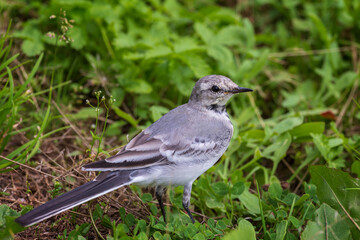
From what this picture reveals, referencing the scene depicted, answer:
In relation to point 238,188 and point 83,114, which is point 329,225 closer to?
point 238,188

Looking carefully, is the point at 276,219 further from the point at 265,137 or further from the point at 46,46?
the point at 46,46

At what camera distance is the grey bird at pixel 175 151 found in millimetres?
3615

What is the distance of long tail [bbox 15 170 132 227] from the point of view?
320 cm

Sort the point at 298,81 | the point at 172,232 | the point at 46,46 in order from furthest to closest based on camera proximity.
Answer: the point at 298,81 < the point at 46,46 < the point at 172,232

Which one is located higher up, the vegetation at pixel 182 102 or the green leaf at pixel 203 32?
the green leaf at pixel 203 32

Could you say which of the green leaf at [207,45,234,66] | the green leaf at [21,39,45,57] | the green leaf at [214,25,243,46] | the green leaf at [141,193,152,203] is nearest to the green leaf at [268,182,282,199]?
the green leaf at [141,193,152,203]

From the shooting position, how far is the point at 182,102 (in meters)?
6.02

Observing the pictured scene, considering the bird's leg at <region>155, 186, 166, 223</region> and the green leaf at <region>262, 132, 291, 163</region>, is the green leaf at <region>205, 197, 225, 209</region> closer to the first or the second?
the bird's leg at <region>155, 186, 166, 223</region>

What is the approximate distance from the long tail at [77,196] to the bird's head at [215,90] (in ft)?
3.79

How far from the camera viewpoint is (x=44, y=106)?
213 inches

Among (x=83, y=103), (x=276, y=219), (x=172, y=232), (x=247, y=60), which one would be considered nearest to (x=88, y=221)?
(x=172, y=232)

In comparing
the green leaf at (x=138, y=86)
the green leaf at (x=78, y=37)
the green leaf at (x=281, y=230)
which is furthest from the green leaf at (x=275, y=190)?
the green leaf at (x=78, y=37)

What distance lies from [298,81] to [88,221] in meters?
3.93

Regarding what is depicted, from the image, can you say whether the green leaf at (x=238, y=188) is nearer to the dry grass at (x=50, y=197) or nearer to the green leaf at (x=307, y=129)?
the dry grass at (x=50, y=197)
